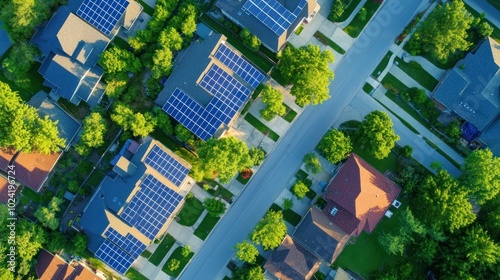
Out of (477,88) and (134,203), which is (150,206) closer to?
(134,203)

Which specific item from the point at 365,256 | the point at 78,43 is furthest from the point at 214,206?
the point at 78,43

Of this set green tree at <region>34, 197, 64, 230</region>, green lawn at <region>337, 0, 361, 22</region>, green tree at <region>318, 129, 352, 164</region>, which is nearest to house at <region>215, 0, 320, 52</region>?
green lawn at <region>337, 0, 361, 22</region>

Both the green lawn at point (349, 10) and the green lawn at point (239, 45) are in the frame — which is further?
the green lawn at point (349, 10)

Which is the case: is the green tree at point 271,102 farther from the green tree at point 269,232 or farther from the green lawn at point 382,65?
the green lawn at point 382,65

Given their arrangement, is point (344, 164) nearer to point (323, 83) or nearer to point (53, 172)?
point (323, 83)

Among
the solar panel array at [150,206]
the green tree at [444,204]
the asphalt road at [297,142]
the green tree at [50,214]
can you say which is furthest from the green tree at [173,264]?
the green tree at [444,204]

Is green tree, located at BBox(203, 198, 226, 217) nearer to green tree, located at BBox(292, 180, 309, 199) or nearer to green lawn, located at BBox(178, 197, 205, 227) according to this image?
green lawn, located at BBox(178, 197, 205, 227)

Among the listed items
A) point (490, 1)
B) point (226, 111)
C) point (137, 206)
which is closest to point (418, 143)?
point (490, 1)
